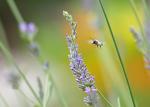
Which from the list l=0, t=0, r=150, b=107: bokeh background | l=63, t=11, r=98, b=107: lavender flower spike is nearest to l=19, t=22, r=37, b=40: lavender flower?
l=0, t=0, r=150, b=107: bokeh background

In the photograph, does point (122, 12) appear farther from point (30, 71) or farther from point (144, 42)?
point (144, 42)

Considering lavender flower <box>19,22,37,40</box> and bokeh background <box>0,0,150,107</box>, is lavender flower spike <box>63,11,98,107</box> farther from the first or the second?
lavender flower <box>19,22,37,40</box>

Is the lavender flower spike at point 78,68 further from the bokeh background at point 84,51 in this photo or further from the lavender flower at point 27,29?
the lavender flower at point 27,29

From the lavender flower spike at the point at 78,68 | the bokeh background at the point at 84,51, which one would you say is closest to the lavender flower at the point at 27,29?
the bokeh background at the point at 84,51

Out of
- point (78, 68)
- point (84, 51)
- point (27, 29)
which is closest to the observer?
point (78, 68)

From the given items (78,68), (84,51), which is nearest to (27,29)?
(78,68)

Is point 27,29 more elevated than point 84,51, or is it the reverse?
point 27,29

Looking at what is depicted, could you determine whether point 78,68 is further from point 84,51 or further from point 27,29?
point 84,51

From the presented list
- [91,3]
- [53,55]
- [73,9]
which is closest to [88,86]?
[91,3]
